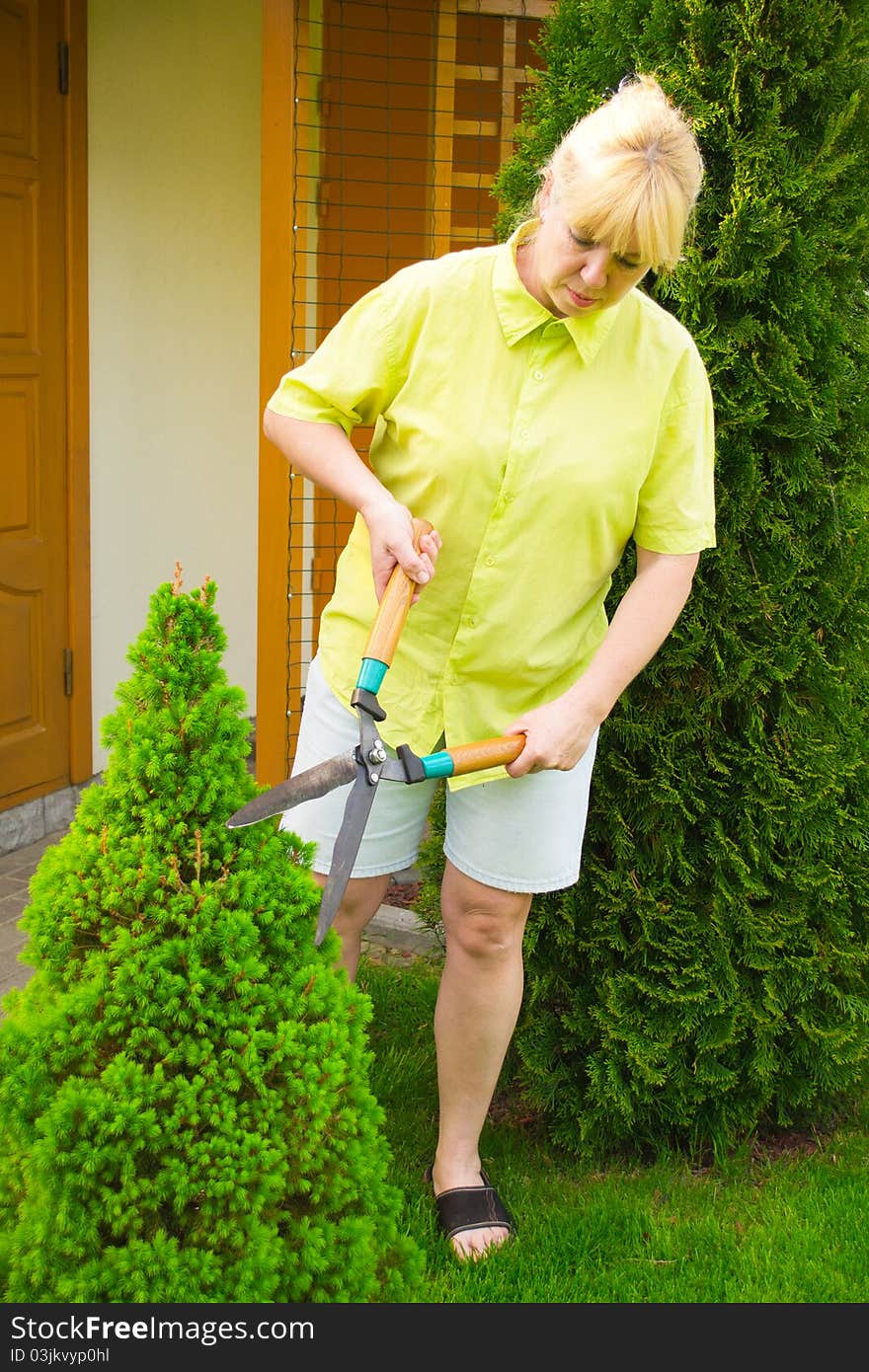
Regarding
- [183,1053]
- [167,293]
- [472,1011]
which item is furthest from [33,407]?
[183,1053]

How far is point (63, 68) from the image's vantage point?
501 cm

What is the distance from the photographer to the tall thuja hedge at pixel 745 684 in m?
2.83

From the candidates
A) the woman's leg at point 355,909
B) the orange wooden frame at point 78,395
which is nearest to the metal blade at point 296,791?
the woman's leg at point 355,909

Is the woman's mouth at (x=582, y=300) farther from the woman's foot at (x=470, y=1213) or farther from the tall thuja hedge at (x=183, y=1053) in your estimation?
the woman's foot at (x=470, y=1213)

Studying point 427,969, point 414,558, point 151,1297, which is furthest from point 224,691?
point 427,969

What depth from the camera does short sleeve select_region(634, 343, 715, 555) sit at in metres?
2.40

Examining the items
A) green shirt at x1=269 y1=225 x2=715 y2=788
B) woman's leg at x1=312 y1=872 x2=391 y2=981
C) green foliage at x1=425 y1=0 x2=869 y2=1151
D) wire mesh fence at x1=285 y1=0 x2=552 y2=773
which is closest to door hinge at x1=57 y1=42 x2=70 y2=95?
wire mesh fence at x1=285 y1=0 x2=552 y2=773

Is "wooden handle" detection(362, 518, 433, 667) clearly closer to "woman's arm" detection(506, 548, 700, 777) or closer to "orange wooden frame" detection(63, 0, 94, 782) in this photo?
"woman's arm" detection(506, 548, 700, 777)

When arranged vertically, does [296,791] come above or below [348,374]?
below

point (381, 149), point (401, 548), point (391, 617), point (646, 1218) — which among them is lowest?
point (646, 1218)

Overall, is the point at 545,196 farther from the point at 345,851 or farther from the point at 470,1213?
the point at 470,1213

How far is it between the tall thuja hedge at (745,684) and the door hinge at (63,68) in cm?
261

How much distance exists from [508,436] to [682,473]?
0.34 meters

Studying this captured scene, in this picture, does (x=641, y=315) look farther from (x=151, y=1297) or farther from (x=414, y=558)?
(x=151, y=1297)
